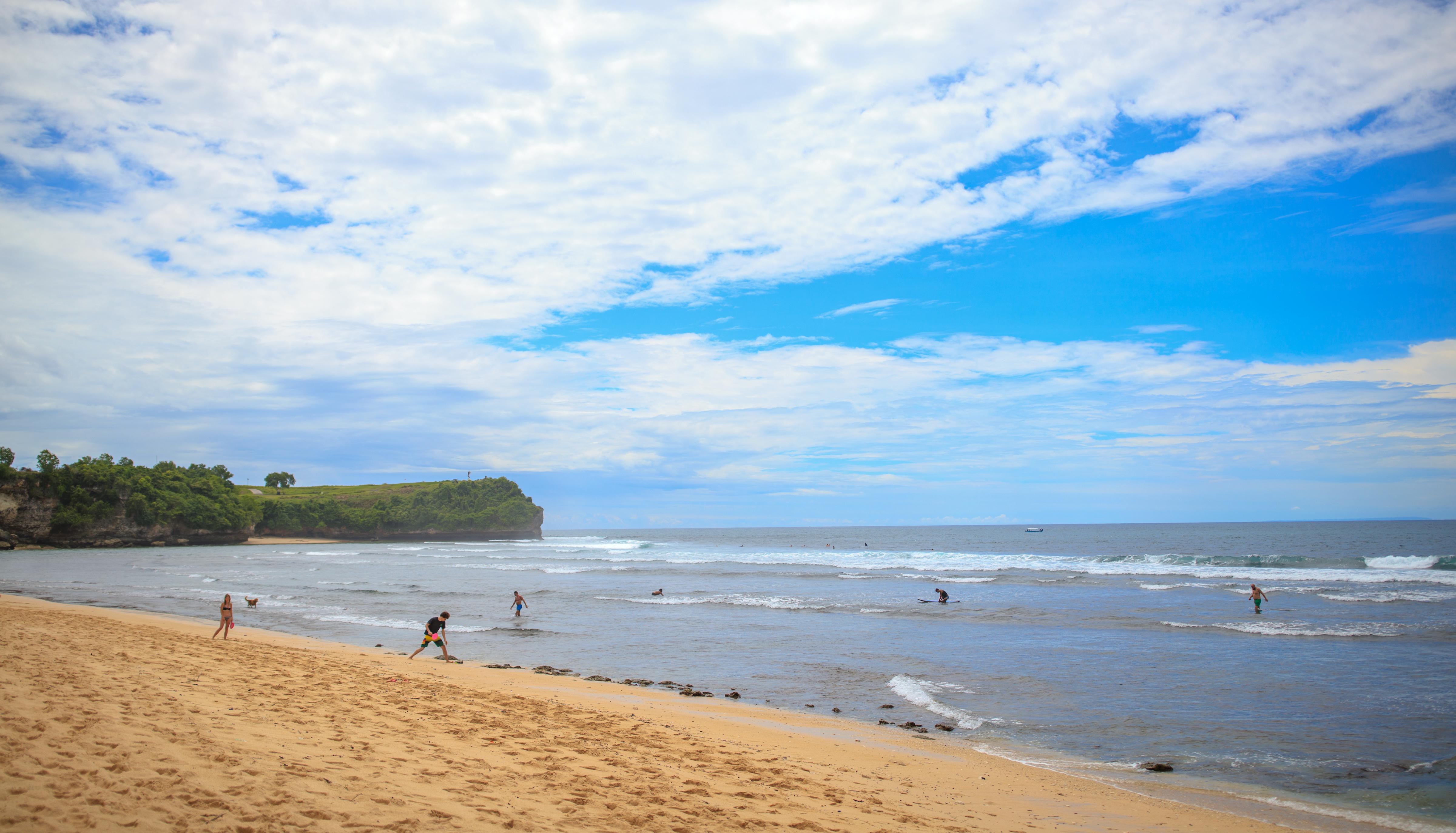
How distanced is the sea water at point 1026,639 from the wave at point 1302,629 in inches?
5.0

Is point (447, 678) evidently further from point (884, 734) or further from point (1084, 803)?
point (1084, 803)

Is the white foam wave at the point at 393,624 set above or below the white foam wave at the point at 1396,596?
below

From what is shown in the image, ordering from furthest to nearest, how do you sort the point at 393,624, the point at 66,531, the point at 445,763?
the point at 66,531
the point at 393,624
the point at 445,763

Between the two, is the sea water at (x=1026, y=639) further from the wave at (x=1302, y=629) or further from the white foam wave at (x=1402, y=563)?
A: the white foam wave at (x=1402, y=563)

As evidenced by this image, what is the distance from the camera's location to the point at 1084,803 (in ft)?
25.7

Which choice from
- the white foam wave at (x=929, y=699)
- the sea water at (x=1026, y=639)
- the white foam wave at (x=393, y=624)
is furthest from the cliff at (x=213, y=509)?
the white foam wave at (x=929, y=699)

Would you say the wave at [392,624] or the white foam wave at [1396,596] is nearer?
the wave at [392,624]

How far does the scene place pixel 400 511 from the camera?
122312 millimetres

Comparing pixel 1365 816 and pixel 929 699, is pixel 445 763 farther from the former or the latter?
pixel 1365 816

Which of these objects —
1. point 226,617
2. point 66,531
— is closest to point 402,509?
point 66,531

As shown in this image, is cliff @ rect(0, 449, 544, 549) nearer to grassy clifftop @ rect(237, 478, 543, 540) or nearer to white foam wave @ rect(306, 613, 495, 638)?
grassy clifftop @ rect(237, 478, 543, 540)

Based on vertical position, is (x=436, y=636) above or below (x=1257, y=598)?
below

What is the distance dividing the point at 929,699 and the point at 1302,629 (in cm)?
1462

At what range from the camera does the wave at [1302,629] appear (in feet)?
63.6
